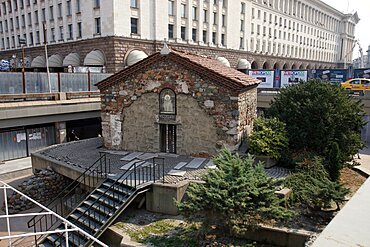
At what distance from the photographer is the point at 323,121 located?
15.4 meters

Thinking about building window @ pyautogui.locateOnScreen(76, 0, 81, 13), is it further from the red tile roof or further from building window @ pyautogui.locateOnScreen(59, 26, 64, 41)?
the red tile roof

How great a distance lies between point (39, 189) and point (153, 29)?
2713 centimetres

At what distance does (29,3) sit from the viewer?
157 ft

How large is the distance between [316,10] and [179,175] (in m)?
82.7

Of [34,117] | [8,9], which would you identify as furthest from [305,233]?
[8,9]

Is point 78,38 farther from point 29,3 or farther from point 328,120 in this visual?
point 328,120

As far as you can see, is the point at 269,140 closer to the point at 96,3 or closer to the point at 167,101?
the point at 167,101

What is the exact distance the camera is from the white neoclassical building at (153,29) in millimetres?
36094

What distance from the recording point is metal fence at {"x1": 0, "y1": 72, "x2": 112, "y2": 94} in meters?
21.1

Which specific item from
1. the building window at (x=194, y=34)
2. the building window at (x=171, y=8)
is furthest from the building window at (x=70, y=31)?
the building window at (x=194, y=34)

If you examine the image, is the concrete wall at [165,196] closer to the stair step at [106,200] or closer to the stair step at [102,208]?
the stair step at [106,200]

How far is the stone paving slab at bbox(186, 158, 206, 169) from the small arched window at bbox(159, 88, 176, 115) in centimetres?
264

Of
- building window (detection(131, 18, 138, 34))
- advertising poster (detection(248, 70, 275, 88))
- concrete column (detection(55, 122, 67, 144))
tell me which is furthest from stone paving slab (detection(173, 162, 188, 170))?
building window (detection(131, 18, 138, 34))

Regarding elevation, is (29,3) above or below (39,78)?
above
